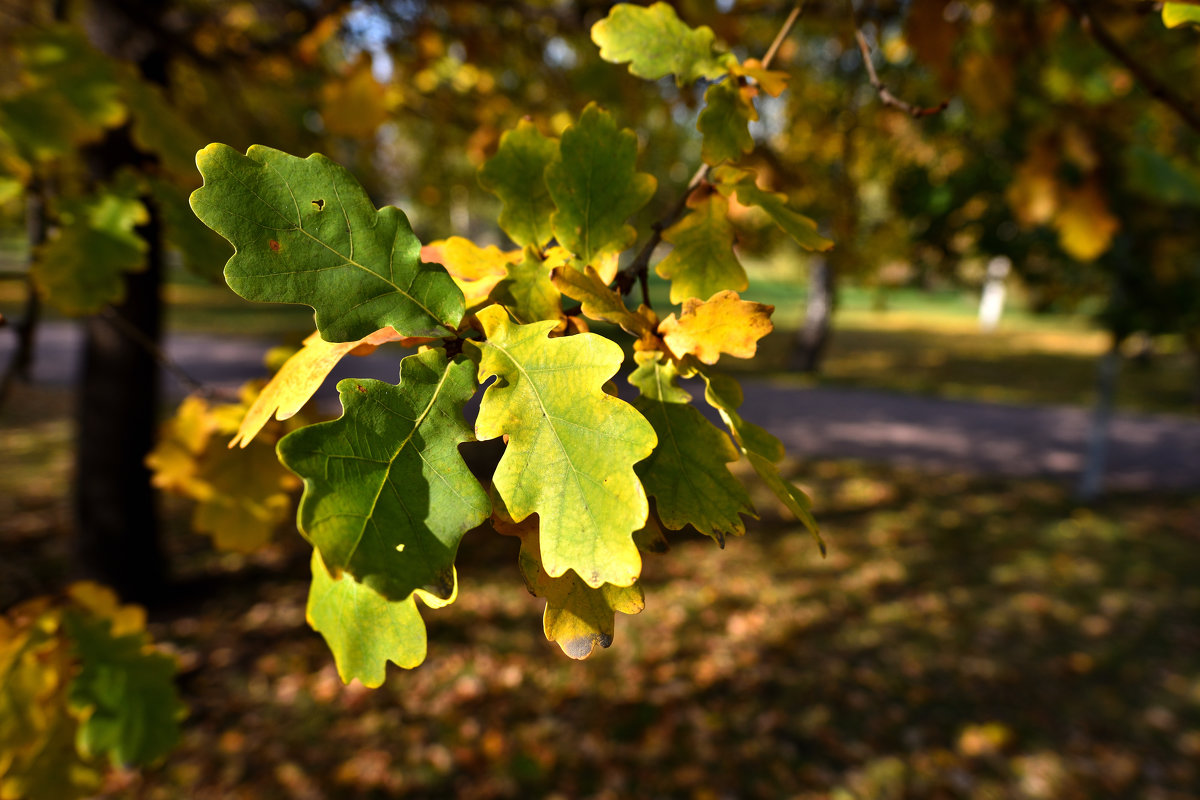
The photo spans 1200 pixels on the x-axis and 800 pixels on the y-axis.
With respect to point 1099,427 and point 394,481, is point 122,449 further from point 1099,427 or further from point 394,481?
point 1099,427

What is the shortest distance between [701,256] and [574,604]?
48cm

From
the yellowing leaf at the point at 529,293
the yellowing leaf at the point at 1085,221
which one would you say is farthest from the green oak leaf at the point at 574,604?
the yellowing leaf at the point at 1085,221

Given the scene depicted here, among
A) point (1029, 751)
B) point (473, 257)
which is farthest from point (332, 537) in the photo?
point (1029, 751)

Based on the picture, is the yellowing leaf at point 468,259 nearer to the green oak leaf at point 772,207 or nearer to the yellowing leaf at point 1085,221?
the green oak leaf at point 772,207

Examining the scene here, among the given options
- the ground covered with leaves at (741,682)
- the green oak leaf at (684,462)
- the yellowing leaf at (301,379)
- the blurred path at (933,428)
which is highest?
the yellowing leaf at (301,379)

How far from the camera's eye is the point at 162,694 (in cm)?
153

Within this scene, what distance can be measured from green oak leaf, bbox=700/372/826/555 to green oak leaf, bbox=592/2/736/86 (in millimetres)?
453

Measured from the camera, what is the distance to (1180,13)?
2.61 ft

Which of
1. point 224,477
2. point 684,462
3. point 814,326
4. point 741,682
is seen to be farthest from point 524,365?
point 814,326

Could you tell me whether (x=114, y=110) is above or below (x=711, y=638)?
above

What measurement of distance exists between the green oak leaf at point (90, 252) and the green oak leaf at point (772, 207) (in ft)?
4.22

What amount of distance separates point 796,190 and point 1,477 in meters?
8.22

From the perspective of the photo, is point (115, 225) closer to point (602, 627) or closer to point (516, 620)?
point (602, 627)

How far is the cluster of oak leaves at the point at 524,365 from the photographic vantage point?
0.64m
